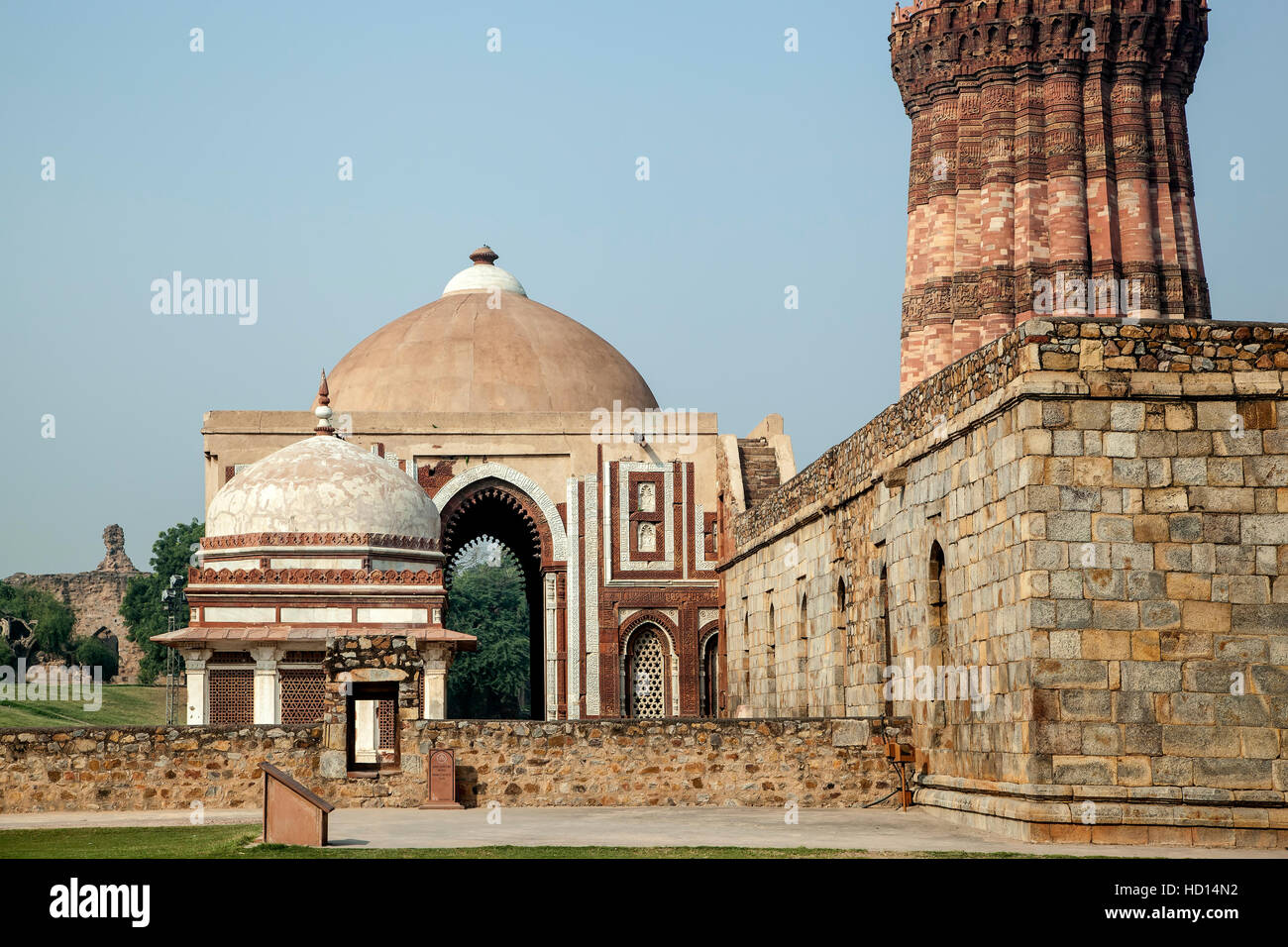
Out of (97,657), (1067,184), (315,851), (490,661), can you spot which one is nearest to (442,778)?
(315,851)

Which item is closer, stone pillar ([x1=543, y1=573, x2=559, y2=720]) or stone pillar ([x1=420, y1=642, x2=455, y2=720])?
stone pillar ([x1=420, y1=642, x2=455, y2=720])

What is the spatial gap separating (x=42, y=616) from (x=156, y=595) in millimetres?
3793

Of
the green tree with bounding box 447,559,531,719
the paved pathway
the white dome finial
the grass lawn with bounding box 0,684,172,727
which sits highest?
the white dome finial

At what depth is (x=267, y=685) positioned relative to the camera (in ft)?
74.8

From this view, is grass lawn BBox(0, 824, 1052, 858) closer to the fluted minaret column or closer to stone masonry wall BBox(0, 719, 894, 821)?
stone masonry wall BBox(0, 719, 894, 821)

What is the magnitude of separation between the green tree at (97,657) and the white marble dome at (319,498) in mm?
29385

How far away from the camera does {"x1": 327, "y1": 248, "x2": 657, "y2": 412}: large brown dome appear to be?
31797 millimetres

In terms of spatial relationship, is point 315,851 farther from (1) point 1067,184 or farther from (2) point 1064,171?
(2) point 1064,171

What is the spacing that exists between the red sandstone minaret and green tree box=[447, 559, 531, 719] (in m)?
26.5

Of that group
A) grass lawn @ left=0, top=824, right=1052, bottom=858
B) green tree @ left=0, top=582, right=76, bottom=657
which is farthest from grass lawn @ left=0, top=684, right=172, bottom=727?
grass lawn @ left=0, top=824, right=1052, bottom=858

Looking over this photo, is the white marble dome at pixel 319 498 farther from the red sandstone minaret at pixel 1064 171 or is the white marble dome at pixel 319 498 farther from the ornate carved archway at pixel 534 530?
the red sandstone minaret at pixel 1064 171

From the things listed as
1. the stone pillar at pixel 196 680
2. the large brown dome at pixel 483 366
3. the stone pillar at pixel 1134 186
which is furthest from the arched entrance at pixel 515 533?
the stone pillar at pixel 1134 186
